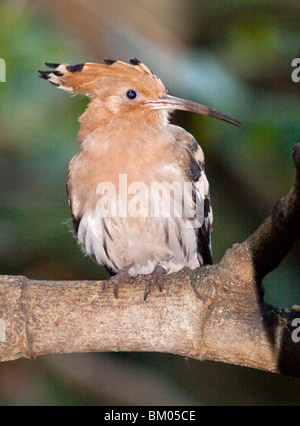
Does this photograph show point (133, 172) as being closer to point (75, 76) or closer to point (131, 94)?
point (131, 94)

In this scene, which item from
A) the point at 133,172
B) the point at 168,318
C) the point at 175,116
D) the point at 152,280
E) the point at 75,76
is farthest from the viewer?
the point at 175,116

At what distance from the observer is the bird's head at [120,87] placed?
8.21 feet

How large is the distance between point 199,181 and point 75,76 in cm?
63

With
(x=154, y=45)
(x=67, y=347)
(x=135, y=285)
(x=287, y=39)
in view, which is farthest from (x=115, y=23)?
(x=67, y=347)

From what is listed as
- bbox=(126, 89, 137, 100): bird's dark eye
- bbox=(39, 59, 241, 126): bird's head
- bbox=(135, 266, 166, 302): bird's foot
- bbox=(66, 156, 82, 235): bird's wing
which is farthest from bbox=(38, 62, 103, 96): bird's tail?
bbox=(135, 266, 166, 302): bird's foot

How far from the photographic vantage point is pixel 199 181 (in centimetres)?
261

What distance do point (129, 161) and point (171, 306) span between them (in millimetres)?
702

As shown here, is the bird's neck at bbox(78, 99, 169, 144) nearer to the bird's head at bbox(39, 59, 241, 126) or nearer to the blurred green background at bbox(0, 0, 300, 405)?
the bird's head at bbox(39, 59, 241, 126)

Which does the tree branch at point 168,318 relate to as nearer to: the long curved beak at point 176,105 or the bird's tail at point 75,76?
the long curved beak at point 176,105

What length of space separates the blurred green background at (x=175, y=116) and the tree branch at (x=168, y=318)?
30.5 inches

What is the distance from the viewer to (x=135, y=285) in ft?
6.64

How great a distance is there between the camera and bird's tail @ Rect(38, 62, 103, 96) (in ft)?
8.21

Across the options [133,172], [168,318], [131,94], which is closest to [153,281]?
[168,318]

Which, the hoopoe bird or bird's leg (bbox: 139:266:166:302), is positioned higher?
the hoopoe bird
